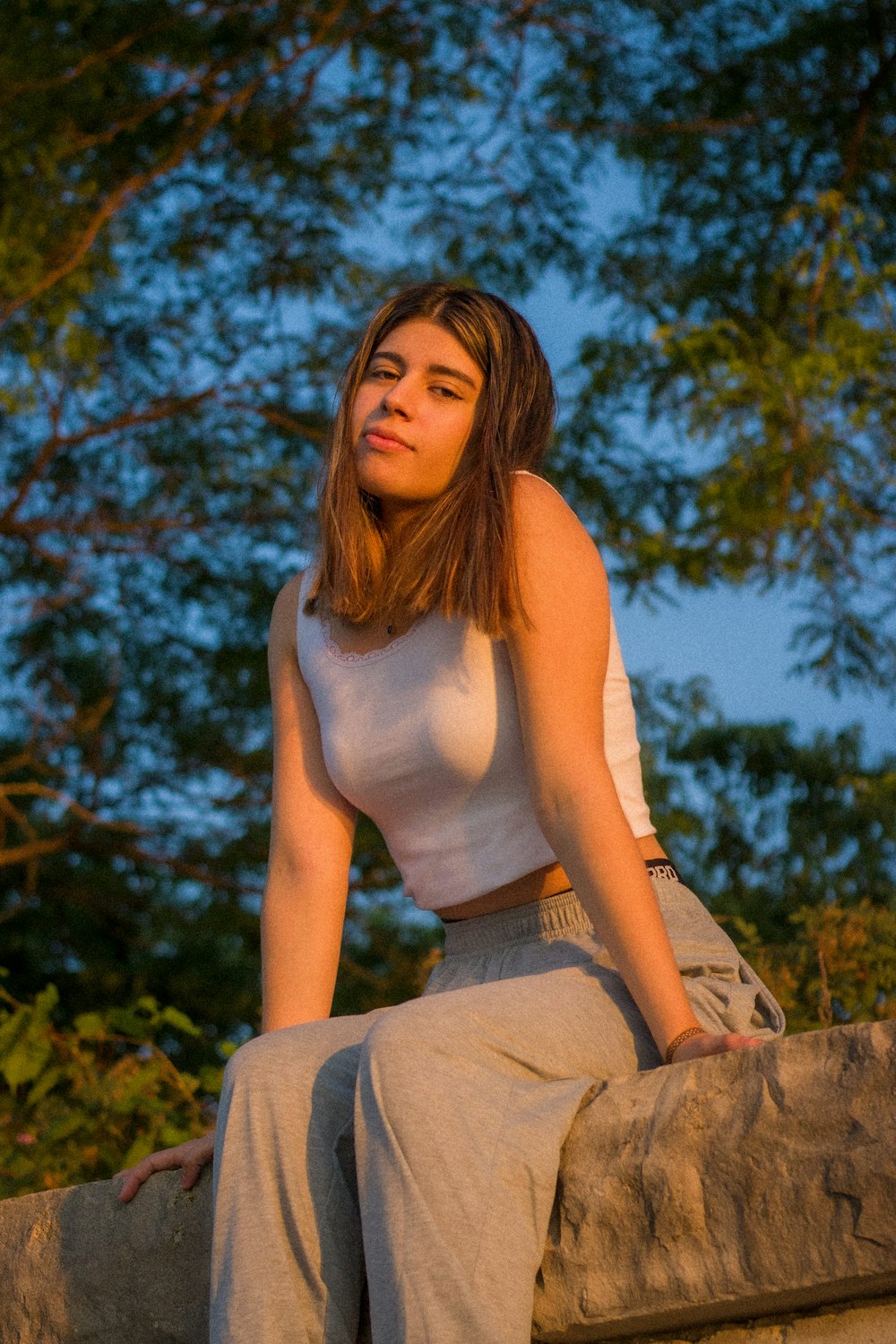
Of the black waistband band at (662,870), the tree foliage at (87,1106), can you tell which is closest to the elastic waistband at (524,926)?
the black waistband band at (662,870)

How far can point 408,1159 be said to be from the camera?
158 centimetres

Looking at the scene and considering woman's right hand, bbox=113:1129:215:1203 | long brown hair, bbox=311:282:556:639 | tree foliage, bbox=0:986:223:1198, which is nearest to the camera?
woman's right hand, bbox=113:1129:215:1203

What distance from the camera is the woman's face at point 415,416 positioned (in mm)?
2363

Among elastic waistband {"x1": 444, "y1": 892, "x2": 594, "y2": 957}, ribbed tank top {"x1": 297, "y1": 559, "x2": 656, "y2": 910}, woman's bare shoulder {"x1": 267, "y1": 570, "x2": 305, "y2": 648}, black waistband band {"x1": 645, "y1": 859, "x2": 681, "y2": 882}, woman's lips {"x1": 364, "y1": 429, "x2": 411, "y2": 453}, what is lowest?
elastic waistband {"x1": 444, "y1": 892, "x2": 594, "y2": 957}

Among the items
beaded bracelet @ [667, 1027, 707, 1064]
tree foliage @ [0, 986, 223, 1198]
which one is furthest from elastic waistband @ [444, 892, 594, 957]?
tree foliage @ [0, 986, 223, 1198]

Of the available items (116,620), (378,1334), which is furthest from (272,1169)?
(116,620)

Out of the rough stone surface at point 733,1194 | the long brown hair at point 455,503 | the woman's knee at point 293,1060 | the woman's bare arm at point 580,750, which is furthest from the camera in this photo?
the long brown hair at point 455,503

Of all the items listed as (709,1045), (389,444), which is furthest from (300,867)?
(709,1045)

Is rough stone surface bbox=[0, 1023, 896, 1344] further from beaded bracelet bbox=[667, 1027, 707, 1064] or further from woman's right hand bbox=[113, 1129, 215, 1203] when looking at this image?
woman's right hand bbox=[113, 1129, 215, 1203]

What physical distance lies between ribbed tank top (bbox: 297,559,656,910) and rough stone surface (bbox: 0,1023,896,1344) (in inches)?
18.3

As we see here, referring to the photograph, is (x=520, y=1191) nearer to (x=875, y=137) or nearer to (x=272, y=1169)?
(x=272, y=1169)

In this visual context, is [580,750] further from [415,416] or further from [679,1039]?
[415,416]

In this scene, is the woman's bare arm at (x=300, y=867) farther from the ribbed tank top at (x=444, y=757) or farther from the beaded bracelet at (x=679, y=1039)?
the beaded bracelet at (x=679, y=1039)

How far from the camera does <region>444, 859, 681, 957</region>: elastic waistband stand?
83.4 inches
